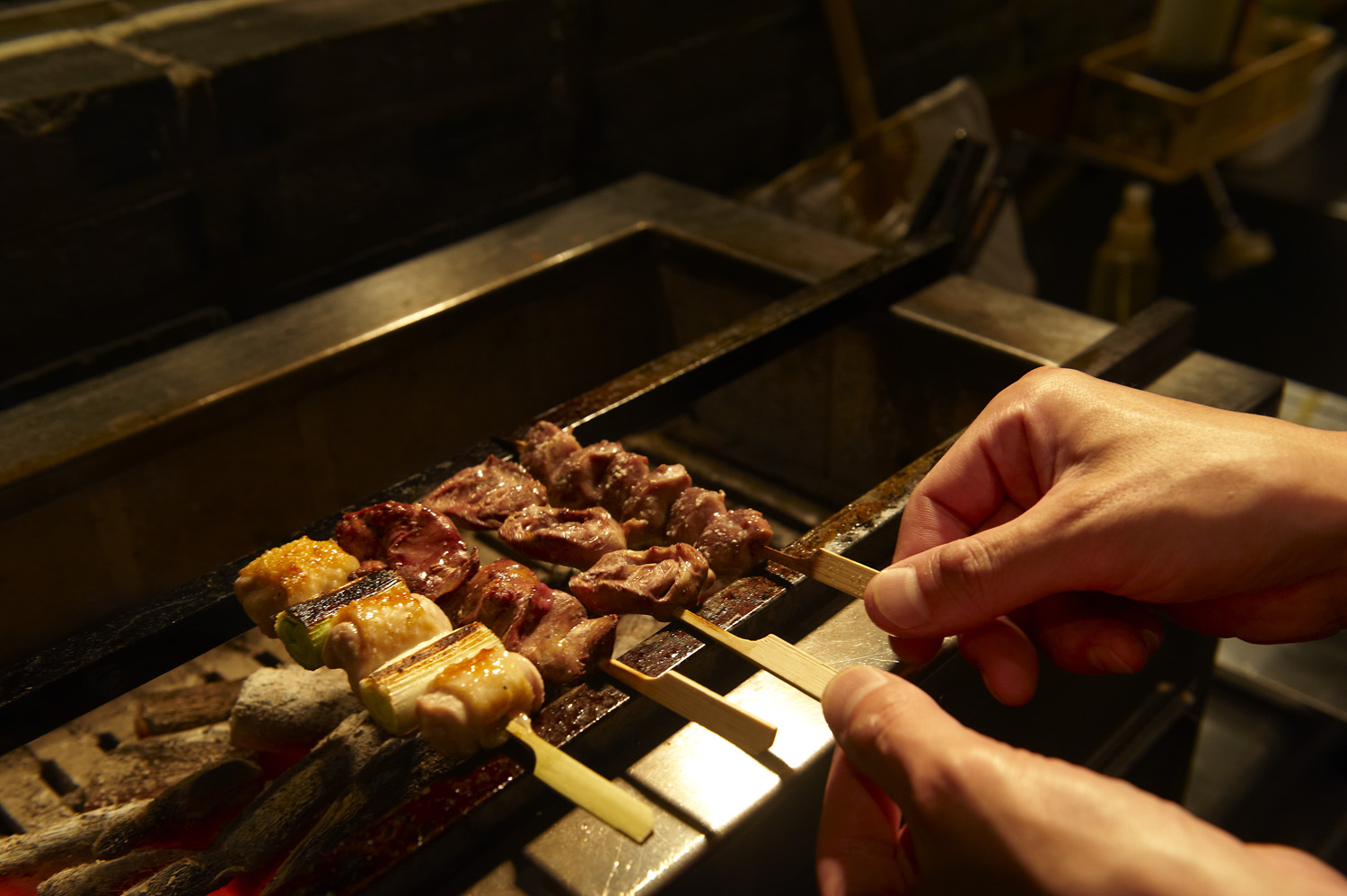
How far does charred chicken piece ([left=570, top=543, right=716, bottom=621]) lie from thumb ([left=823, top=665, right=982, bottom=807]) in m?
0.35

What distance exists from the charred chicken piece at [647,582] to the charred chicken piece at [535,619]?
1.5 inches

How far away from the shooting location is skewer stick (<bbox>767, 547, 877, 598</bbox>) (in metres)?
1.63

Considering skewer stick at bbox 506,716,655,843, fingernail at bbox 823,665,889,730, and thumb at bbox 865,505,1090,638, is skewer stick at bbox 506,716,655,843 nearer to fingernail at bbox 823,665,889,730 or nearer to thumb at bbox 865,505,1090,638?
fingernail at bbox 823,665,889,730

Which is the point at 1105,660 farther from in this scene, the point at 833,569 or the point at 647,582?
the point at 647,582

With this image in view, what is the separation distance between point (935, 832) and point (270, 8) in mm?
3157

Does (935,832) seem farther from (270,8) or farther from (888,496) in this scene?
(270,8)

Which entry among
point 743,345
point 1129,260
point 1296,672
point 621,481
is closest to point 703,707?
point 621,481

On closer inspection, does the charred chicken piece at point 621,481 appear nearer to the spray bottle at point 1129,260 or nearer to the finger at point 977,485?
the finger at point 977,485

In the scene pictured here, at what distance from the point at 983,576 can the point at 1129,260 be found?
10.6 feet

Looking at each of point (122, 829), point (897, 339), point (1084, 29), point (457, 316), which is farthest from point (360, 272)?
point (1084, 29)

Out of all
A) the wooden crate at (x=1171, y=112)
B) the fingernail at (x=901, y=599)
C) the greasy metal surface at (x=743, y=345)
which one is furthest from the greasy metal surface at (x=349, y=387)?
the wooden crate at (x=1171, y=112)

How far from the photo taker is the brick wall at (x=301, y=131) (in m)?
2.59

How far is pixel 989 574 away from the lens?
1439 mm

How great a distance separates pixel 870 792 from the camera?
1.45 metres
